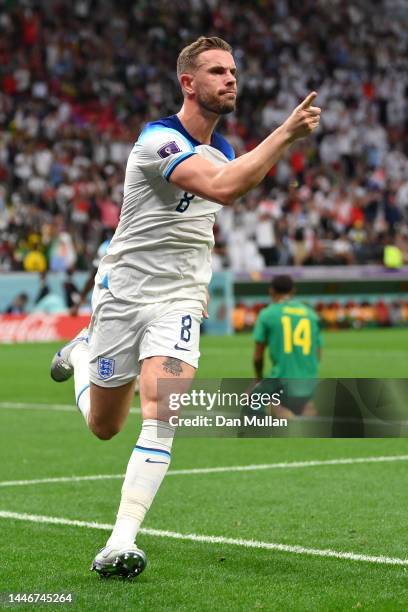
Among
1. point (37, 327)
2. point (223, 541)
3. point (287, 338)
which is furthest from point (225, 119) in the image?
point (223, 541)

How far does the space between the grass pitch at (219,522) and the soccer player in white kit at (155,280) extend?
417mm

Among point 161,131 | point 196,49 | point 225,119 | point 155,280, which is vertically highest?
point 196,49

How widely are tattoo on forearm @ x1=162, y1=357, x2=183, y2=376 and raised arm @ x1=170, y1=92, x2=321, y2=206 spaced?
83 centimetres

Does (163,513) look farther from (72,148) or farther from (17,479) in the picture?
(72,148)

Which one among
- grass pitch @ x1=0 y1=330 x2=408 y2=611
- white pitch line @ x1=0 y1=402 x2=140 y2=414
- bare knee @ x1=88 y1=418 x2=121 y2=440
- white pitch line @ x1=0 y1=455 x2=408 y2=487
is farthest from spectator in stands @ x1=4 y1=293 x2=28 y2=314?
bare knee @ x1=88 y1=418 x2=121 y2=440

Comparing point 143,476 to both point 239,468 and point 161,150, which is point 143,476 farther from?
point 239,468

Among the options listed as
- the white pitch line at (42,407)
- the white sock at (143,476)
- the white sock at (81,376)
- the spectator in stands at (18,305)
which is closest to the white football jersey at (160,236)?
the white sock at (143,476)

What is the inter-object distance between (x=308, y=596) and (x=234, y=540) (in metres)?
1.38

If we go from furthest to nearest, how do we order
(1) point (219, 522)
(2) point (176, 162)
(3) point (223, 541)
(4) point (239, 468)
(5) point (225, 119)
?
(5) point (225, 119), (4) point (239, 468), (1) point (219, 522), (3) point (223, 541), (2) point (176, 162)

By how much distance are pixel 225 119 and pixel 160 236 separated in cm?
2776

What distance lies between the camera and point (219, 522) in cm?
735

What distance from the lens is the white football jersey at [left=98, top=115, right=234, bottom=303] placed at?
242 inches

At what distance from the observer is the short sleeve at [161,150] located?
5.82 metres

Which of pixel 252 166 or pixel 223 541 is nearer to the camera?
pixel 252 166
